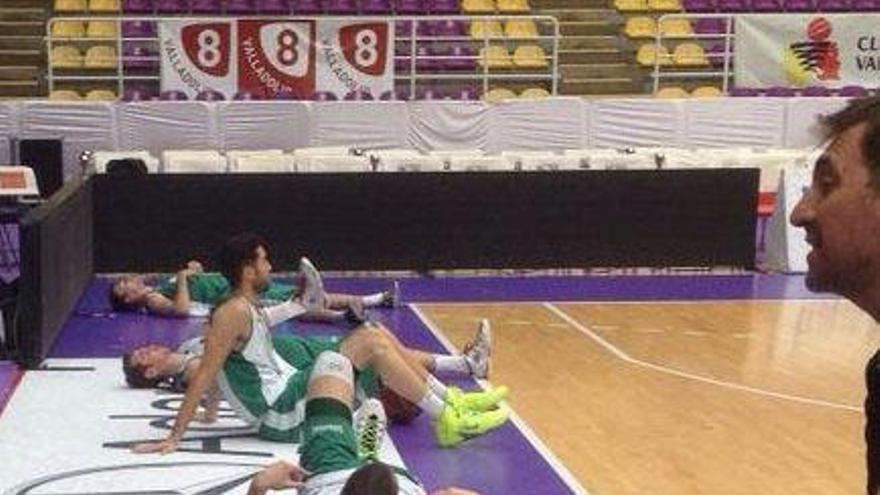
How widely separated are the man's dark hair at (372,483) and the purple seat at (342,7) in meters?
20.1

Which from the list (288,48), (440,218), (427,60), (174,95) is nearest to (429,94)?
(427,60)

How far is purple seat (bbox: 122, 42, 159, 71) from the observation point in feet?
71.7

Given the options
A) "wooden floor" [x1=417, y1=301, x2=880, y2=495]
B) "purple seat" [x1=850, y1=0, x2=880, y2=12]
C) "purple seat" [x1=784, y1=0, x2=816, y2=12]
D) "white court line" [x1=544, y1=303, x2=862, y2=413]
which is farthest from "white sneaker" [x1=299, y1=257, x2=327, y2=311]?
"purple seat" [x1=850, y1=0, x2=880, y2=12]

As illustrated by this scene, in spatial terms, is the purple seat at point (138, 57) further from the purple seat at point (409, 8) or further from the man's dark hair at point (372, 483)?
the man's dark hair at point (372, 483)

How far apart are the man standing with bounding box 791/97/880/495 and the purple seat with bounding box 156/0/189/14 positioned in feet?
75.6

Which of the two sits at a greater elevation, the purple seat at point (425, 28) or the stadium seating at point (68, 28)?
the purple seat at point (425, 28)

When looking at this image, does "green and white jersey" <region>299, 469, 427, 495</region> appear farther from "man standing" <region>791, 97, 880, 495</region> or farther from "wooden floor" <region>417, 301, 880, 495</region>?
"man standing" <region>791, 97, 880, 495</region>

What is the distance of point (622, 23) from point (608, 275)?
33.7 feet

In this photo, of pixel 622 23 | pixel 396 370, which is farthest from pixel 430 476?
pixel 622 23

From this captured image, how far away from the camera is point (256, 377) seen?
8320 mm

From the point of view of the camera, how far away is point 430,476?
802cm

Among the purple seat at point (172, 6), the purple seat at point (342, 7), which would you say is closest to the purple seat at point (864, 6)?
the purple seat at point (342, 7)

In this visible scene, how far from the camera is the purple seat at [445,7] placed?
24.4 meters

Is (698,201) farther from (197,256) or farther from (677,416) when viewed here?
(677,416)
